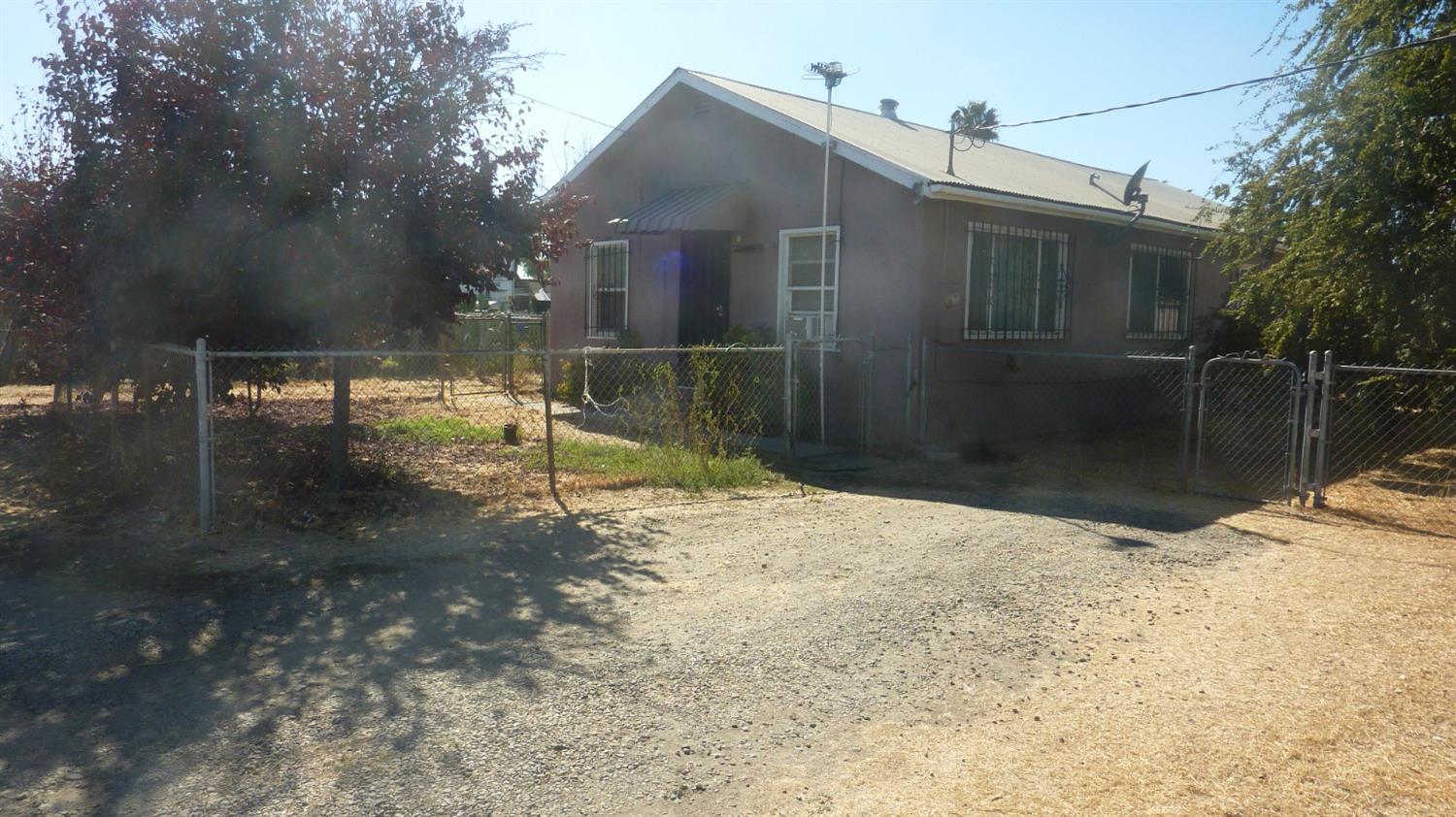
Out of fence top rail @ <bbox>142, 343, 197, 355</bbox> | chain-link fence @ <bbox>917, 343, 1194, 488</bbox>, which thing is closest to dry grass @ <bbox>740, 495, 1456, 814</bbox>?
chain-link fence @ <bbox>917, 343, 1194, 488</bbox>

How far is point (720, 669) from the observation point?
4.64 m

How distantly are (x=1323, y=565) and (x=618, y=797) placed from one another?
5.36 meters

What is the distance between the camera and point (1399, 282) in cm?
1004

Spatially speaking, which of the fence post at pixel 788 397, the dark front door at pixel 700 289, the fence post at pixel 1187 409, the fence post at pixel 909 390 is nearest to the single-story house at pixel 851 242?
the dark front door at pixel 700 289

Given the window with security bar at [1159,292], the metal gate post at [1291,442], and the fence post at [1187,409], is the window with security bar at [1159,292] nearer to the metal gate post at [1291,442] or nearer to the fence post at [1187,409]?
the fence post at [1187,409]

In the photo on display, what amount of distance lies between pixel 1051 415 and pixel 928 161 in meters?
3.69

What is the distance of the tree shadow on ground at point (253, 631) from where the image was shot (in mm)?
3779

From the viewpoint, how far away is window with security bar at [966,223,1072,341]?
11969 mm

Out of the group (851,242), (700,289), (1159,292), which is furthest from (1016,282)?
(700,289)

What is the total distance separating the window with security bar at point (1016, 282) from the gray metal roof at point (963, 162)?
60cm

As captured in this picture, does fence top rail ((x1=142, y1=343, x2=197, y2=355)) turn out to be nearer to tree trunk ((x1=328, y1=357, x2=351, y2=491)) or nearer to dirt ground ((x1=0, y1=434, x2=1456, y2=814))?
tree trunk ((x1=328, y1=357, x2=351, y2=491))

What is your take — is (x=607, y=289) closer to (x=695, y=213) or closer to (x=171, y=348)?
(x=695, y=213)

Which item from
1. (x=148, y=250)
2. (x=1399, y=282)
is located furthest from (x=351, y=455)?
(x=1399, y=282)

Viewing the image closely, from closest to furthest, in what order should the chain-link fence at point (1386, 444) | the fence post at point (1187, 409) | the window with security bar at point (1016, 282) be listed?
1. the chain-link fence at point (1386, 444)
2. the fence post at point (1187, 409)
3. the window with security bar at point (1016, 282)
